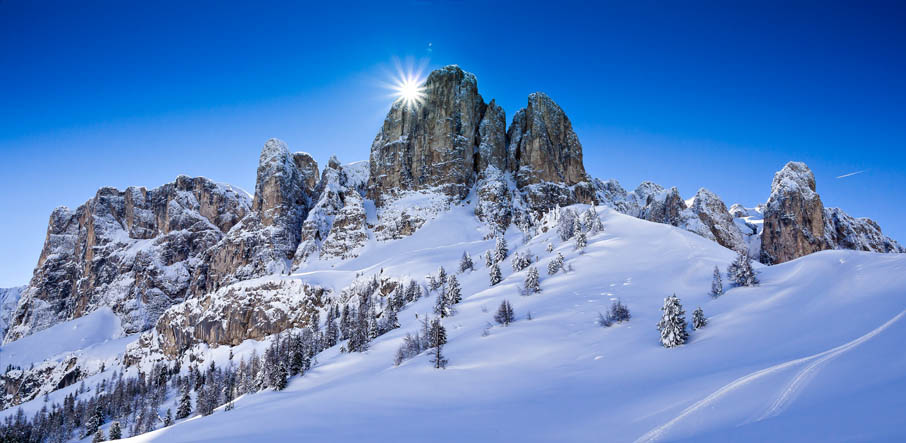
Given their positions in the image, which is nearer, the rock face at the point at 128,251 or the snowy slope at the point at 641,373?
A: the snowy slope at the point at 641,373

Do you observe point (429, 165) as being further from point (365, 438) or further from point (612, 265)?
point (365, 438)

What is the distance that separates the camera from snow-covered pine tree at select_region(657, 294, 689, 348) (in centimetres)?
2462

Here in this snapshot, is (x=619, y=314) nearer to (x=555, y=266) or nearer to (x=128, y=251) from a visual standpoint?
(x=555, y=266)

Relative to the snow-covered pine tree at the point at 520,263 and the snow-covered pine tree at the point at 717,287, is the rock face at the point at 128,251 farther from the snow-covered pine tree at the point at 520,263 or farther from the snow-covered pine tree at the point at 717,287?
the snow-covered pine tree at the point at 717,287

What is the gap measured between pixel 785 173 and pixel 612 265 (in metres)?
91.5

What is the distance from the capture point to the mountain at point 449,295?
58.3ft

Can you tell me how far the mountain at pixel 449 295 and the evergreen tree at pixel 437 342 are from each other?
3.39ft

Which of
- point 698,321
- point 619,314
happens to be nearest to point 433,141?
point 619,314

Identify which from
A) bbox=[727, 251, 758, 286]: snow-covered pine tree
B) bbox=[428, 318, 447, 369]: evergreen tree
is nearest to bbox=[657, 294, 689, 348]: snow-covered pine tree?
bbox=[727, 251, 758, 286]: snow-covered pine tree

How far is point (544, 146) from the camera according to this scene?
144875mm

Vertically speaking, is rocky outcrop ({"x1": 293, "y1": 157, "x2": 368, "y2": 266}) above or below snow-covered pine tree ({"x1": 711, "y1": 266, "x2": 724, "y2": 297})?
above

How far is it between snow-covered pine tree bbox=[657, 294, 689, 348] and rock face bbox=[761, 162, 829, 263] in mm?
96186

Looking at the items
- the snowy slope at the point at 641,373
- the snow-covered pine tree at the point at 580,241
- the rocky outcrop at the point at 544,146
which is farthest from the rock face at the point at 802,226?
the snowy slope at the point at 641,373

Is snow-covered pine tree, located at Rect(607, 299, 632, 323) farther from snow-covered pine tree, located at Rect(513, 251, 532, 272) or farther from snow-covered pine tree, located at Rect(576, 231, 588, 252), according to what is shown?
snow-covered pine tree, located at Rect(576, 231, 588, 252)
